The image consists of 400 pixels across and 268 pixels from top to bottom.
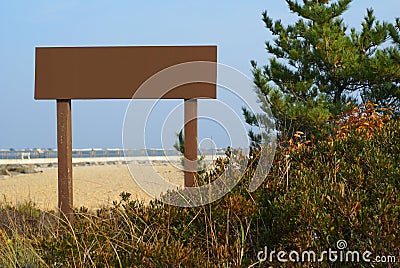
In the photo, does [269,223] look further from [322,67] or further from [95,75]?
[322,67]

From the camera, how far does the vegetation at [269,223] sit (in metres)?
3.63

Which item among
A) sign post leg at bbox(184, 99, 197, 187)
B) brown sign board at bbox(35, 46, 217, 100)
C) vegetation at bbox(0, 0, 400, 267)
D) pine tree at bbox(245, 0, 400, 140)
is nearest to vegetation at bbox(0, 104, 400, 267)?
vegetation at bbox(0, 0, 400, 267)

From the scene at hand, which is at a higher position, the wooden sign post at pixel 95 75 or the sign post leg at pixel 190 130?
the wooden sign post at pixel 95 75

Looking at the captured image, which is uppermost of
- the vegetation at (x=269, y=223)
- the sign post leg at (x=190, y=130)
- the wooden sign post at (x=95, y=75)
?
the wooden sign post at (x=95, y=75)

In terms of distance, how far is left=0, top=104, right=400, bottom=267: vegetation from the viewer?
3633mm

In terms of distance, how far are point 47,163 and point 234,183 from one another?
86.1 ft

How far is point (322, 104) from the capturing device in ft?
34.3

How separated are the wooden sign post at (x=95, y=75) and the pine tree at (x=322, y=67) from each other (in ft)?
13.3

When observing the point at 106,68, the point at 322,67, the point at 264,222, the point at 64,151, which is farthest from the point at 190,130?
the point at 322,67

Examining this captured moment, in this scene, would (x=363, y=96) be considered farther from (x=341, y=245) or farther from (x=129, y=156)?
(x=341, y=245)

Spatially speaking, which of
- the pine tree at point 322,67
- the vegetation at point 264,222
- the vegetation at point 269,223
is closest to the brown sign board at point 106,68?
the vegetation at point 264,222

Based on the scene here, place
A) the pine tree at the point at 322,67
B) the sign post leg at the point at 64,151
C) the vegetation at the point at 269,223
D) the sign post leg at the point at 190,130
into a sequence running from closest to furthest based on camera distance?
the vegetation at the point at 269,223, the sign post leg at the point at 190,130, the sign post leg at the point at 64,151, the pine tree at the point at 322,67

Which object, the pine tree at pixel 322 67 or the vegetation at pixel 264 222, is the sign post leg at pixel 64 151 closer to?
the vegetation at pixel 264 222

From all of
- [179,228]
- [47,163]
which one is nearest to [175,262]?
[179,228]
